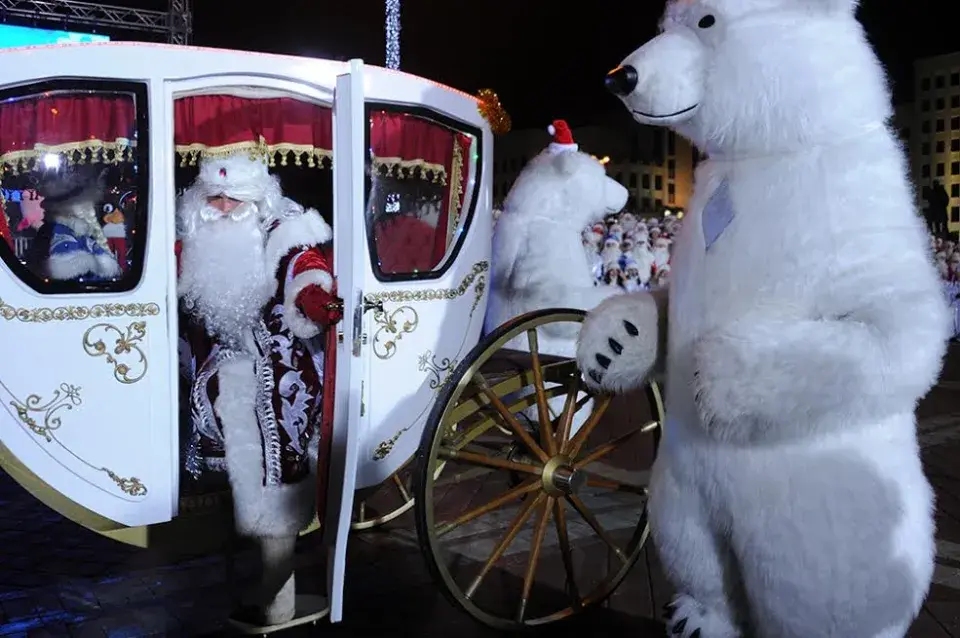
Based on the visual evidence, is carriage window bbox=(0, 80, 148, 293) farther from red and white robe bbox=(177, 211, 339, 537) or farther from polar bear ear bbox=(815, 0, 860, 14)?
polar bear ear bbox=(815, 0, 860, 14)

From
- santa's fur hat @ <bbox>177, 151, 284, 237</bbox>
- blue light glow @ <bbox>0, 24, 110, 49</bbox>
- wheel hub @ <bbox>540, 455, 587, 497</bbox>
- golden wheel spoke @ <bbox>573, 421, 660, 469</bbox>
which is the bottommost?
wheel hub @ <bbox>540, 455, 587, 497</bbox>

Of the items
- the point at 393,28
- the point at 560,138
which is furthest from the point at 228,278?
the point at 393,28

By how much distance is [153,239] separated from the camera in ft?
9.20

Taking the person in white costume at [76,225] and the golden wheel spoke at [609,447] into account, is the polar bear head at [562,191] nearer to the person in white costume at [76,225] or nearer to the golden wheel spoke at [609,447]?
the golden wheel spoke at [609,447]

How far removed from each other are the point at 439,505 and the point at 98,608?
1709 mm

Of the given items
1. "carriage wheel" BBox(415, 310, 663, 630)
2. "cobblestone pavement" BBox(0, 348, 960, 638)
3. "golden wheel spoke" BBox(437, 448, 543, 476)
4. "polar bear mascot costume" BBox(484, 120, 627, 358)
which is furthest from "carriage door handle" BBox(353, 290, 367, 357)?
"polar bear mascot costume" BBox(484, 120, 627, 358)

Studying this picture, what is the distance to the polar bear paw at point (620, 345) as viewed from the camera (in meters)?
2.34

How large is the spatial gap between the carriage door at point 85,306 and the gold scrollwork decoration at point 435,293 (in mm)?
760

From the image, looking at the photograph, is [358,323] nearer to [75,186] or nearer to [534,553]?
[534,553]

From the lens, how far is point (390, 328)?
3.18 m

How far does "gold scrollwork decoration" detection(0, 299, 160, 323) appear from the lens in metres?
2.65

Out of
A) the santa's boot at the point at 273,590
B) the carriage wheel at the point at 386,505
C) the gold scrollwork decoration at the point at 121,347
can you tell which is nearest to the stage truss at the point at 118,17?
the carriage wheel at the point at 386,505

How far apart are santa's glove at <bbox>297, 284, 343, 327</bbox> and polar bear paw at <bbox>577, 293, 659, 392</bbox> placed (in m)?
0.76

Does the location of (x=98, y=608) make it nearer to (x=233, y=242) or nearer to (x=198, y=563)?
(x=198, y=563)
